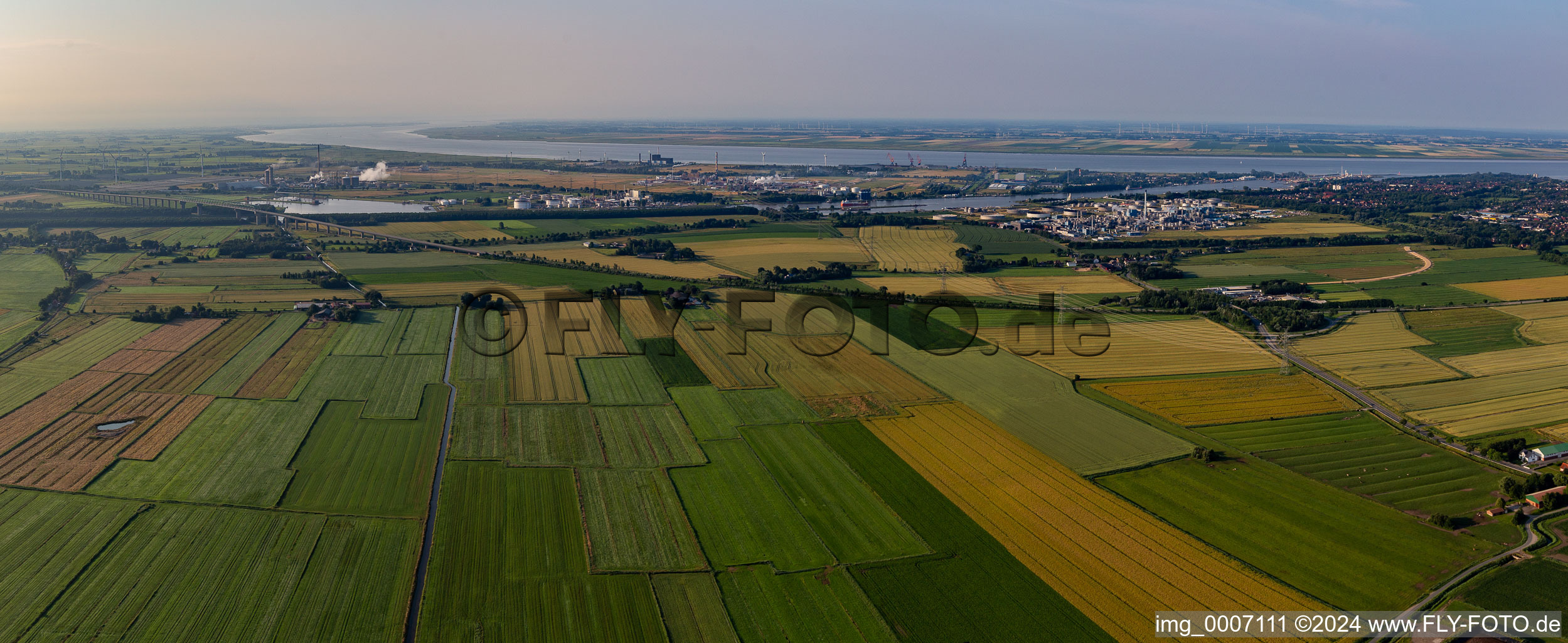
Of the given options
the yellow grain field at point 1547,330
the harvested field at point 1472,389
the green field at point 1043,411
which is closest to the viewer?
the green field at point 1043,411

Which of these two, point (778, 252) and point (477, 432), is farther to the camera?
point (778, 252)

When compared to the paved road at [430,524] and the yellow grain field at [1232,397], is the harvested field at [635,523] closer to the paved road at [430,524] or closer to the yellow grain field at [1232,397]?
the paved road at [430,524]

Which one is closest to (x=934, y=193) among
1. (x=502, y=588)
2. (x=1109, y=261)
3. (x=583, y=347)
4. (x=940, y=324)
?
(x=1109, y=261)

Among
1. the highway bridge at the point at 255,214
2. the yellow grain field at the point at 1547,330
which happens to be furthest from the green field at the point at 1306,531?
the highway bridge at the point at 255,214

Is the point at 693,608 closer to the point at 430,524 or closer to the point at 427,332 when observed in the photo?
the point at 430,524

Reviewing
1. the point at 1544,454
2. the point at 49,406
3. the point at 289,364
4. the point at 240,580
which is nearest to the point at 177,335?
the point at 289,364

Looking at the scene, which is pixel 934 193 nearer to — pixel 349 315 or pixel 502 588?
pixel 349 315

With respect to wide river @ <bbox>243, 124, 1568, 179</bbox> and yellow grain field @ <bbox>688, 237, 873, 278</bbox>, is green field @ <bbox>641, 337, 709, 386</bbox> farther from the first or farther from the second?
wide river @ <bbox>243, 124, 1568, 179</bbox>
